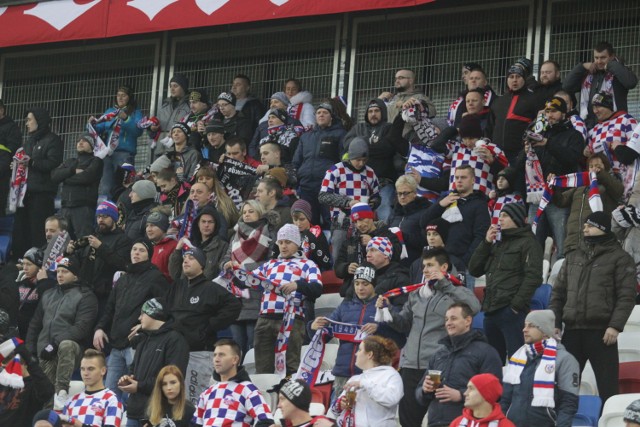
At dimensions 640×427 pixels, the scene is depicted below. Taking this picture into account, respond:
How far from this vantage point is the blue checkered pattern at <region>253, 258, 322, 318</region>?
45.9ft

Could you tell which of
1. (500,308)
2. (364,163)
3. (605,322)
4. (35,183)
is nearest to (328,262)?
(364,163)

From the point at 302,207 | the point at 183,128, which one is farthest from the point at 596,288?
the point at 183,128

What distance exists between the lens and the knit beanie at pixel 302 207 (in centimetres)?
1550

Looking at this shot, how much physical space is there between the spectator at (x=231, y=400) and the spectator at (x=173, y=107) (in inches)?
308

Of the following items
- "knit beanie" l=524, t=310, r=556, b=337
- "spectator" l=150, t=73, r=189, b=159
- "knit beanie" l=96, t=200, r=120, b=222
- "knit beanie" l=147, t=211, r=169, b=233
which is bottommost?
"knit beanie" l=524, t=310, r=556, b=337

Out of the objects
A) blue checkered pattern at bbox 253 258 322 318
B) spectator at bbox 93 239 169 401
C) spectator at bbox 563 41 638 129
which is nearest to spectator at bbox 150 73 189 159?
spectator at bbox 93 239 169 401

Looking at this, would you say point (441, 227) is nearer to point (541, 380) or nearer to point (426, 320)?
point (426, 320)

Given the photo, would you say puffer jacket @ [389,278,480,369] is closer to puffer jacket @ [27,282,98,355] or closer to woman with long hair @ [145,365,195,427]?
woman with long hair @ [145,365,195,427]

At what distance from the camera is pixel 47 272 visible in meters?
16.9

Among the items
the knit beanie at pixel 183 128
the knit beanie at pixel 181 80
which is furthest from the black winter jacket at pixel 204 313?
the knit beanie at pixel 181 80

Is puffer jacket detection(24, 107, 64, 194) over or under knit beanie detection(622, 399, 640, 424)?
over

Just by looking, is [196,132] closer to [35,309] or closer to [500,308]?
[35,309]

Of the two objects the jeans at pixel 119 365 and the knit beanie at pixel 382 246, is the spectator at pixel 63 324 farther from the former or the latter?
the knit beanie at pixel 382 246

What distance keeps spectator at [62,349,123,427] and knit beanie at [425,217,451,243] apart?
335cm
